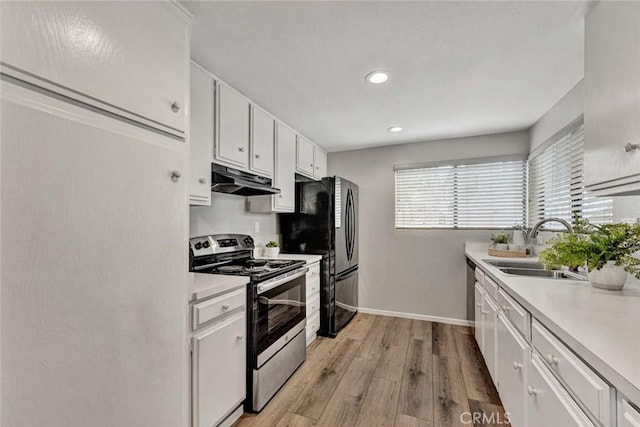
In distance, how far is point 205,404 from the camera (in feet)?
4.96

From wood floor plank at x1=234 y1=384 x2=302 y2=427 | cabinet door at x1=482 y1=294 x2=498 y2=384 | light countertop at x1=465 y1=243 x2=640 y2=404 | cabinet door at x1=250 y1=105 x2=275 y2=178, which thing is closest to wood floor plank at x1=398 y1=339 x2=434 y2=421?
cabinet door at x1=482 y1=294 x2=498 y2=384

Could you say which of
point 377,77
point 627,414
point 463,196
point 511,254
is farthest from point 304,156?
point 627,414

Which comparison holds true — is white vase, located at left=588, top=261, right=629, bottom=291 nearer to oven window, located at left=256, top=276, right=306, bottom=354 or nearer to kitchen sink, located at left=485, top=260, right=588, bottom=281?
kitchen sink, located at left=485, top=260, right=588, bottom=281

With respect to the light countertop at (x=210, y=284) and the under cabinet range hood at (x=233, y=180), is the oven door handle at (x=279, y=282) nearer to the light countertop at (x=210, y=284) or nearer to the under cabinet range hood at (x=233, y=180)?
the light countertop at (x=210, y=284)

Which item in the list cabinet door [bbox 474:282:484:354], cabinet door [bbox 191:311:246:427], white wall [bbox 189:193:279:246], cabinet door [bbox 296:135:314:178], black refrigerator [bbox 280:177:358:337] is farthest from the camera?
cabinet door [bbox 296:135:314:178]

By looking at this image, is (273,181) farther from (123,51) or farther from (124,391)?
(124,391)

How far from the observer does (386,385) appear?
2.17 m

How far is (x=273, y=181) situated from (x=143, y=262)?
5.55 ft

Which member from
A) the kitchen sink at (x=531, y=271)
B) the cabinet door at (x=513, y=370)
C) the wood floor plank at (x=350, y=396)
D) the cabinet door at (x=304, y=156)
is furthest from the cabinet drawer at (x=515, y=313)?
the cabinet door at (x=304, y=156)

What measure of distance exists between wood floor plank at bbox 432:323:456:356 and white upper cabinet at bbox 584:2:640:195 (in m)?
1.98

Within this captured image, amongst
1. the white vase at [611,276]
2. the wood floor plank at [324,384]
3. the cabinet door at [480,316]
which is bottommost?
the wood floor plank at [324,384]

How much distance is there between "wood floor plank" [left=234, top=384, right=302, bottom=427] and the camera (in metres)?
1.75

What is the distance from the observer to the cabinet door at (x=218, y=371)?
1468 millimetres

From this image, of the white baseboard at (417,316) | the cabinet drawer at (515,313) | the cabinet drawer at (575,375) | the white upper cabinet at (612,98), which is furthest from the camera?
the white baseboard at (417,316)
